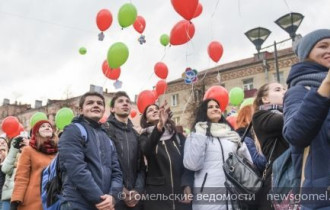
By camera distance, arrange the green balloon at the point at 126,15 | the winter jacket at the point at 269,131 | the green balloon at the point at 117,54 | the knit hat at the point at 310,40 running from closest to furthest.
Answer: the knit hat at the point at 310,40, the winter jacket at the point at 269,131, the green balloon at the point at 117,54, the green balloon at the point at 126,15

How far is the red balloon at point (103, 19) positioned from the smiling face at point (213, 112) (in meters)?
4.33

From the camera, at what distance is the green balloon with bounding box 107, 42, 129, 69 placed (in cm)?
614

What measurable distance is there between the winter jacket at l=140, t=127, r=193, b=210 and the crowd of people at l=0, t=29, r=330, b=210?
0.01 meters

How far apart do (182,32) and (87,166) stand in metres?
3.50

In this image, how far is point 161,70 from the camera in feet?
26.1

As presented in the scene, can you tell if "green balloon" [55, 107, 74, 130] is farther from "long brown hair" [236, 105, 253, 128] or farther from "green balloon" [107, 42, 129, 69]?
"long brown hair" [236, 105, 253, 128]

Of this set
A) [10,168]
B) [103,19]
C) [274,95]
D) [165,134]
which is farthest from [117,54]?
[274,95]

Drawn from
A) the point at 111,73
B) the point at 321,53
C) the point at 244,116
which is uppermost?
the point at 111,73

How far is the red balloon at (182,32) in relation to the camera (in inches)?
230

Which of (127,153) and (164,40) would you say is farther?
(164,40)

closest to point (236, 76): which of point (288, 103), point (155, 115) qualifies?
point (155, 115)

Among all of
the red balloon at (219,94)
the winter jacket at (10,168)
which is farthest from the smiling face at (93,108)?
the red balloon at (219,94)

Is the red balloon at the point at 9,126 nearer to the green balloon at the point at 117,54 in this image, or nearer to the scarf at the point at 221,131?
the green balloon at the point at 117,54

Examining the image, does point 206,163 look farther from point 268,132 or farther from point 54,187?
point 54,187
